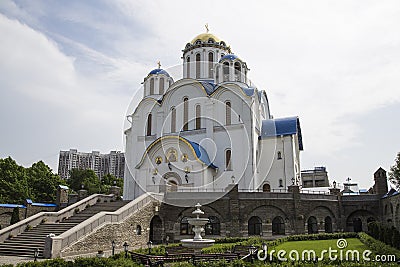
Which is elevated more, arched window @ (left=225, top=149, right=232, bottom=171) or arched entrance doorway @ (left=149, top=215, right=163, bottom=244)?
arched window @ (left=225, top=149, right=232, bottom=171)

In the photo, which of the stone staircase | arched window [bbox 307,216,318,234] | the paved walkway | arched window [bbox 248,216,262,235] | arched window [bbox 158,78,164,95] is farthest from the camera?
arched window [bbox 158,78,164,95]

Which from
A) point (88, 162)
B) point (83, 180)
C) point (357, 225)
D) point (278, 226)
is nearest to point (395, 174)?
point (357, 225)

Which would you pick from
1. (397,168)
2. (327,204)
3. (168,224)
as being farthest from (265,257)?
(397,168)

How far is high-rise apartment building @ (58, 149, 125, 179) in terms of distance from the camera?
297 feet

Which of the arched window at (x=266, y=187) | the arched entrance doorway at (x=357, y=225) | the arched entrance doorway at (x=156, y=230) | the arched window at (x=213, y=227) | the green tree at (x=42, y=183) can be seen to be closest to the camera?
the arched entrance doorway at (x=156, y=230)

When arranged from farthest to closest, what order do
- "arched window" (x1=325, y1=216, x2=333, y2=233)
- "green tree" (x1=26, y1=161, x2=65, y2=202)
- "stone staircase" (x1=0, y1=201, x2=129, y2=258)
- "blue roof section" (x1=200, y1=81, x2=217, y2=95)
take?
"green tree" (x1=26, y1=161, x2=65, y2=202) < "blue roof section" (x1=200, y1=81, x2=217, y2=95) < "arched window" (x1=325, y1=216, x2=333, y2=233) < "stone staircase" (x1=0, y1=201, x2=129, y2=258)

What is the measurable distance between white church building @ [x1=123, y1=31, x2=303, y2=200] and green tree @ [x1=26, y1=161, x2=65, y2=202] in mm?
16121

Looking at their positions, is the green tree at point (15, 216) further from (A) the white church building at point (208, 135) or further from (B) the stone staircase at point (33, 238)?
(A) the white church building at point (208, 135)

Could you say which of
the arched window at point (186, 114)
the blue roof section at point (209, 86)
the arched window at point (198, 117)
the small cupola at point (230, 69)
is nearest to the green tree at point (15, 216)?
the arched window at point (186, 114)

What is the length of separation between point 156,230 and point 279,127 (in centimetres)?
1703

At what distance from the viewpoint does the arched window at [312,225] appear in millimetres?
28031

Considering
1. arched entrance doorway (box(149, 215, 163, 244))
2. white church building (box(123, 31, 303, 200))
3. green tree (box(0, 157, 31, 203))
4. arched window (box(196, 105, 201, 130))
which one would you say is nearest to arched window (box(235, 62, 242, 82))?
white church building (box(123, 31, 303, 200))

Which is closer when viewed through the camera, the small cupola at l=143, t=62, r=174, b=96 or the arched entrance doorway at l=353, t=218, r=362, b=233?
the arched entrance doorway at l=353, t=218, r=362, b=233

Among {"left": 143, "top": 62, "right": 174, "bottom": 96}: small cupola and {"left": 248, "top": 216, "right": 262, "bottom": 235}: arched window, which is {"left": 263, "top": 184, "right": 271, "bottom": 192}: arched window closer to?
{"left": 248, "top": 216, "right": 262, "bottom": 235}: arched window
